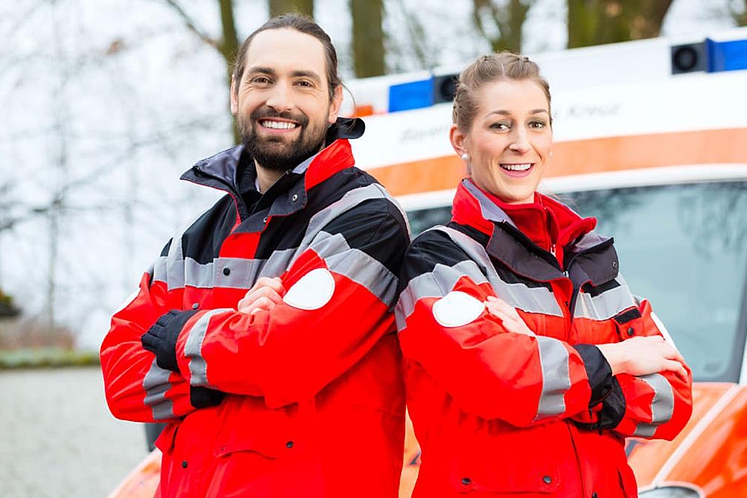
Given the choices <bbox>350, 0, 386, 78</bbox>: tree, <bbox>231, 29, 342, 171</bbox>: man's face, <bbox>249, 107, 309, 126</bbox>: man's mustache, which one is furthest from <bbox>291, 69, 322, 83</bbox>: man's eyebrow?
<bbox>350, 0, 386, 78</bbox>: tree

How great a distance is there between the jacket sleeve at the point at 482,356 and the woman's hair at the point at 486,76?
51 centimetres

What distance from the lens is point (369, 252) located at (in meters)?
2.97

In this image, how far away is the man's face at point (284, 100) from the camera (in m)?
3.15

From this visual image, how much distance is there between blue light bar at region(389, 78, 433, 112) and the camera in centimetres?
516

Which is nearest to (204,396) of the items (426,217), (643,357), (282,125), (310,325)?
(310,325)

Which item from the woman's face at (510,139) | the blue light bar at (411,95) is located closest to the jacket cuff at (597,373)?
the woman's face at (510,139)

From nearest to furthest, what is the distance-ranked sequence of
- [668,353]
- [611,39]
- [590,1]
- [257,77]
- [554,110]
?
1. [668,353]
2. [257,77]
3. [554,110]
4. [611,39]
5. [590,1]

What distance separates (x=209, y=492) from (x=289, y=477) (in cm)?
21

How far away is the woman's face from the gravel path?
677cm

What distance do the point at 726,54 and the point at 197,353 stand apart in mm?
2747

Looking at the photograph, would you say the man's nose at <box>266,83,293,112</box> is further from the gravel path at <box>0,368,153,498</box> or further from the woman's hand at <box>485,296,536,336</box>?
the gravel path at <box>0,368,153,498</box>

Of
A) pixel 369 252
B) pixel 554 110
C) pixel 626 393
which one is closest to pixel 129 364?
pixel 369 252

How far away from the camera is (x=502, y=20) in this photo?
1612cm

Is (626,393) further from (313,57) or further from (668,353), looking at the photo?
(313,57)
